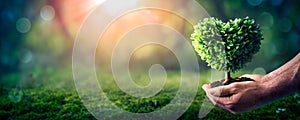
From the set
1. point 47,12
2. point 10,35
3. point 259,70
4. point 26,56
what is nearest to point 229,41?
point 259,70

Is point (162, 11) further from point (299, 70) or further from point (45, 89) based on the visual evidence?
point (299, 70)

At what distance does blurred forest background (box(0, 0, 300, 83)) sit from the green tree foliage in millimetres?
2661

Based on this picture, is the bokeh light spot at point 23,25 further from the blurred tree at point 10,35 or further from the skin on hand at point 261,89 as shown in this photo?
the skin on hand at point 261,89

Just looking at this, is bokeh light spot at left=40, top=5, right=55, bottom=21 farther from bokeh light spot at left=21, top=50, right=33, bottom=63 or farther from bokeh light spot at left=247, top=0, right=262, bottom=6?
bokeh light spot at left=247, top=0, right=262, bottom=6

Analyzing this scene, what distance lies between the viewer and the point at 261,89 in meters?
2.31

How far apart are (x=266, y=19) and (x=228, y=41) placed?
3.16 meters

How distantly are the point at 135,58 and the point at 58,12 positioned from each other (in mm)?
1300

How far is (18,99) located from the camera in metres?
3.88

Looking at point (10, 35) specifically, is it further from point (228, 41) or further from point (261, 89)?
point (261, 89)

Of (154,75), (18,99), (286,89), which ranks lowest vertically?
(286,89)

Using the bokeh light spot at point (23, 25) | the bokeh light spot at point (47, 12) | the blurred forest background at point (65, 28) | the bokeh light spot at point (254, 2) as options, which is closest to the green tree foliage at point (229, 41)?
the blurred forest background at point (65, 28)

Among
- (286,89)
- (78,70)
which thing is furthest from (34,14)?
(286,89)

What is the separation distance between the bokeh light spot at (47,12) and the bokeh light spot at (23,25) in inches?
9.0

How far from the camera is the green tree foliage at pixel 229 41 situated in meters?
2.47
